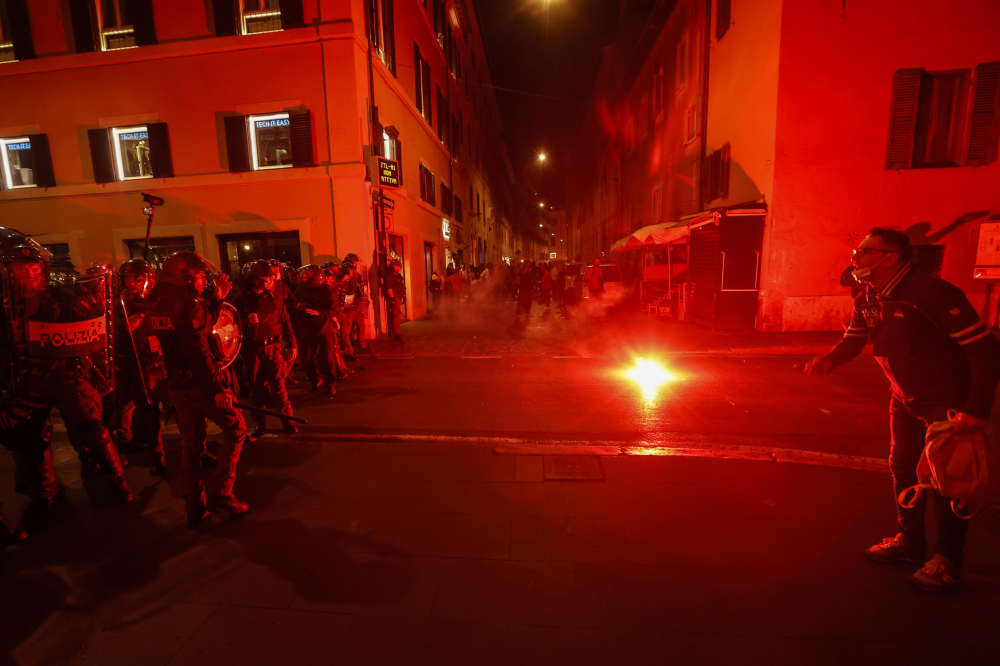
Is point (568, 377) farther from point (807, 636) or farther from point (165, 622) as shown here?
→ point (165, 622)

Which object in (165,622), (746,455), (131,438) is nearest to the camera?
(165,622)

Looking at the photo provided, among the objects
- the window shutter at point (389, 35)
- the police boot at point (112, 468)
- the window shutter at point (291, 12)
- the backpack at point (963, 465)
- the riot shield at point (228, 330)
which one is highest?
the window shutter at point (389, 35)

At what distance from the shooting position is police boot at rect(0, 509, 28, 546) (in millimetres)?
3330

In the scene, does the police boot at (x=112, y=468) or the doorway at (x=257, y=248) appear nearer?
the police boot at (x=112, y=468)

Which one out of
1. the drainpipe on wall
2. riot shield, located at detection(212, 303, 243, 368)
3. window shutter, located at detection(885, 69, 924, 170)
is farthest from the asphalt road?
the drainpipe on wall

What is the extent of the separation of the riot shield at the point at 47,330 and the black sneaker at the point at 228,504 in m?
1.46

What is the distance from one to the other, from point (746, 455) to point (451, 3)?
23694 mm

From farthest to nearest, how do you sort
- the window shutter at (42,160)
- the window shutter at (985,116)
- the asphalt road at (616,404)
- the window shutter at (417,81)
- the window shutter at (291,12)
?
the window shutter at (417,81)
the window shutter at (42,160)
the window shutter at (291,12)
the window shutter at (985,116)
the asphalt road at (616,404)

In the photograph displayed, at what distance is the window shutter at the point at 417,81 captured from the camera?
15.7 meters

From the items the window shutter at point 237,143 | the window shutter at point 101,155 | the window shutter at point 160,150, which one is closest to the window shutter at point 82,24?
the window shutter at point 101,155

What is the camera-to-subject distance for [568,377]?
770 cm

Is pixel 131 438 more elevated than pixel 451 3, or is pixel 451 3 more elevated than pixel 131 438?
pixel 451 3

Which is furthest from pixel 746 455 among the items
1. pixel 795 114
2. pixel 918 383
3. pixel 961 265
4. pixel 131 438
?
pixel 961 265

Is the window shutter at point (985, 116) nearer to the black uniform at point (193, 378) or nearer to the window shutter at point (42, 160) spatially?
the black uniform at point (193, 378)
